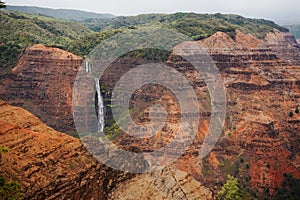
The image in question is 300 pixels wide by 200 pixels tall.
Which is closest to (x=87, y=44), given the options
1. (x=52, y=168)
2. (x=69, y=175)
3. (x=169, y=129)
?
(x=169, y=129)

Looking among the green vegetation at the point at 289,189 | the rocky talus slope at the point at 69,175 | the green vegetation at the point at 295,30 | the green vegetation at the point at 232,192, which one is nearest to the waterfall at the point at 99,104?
the green vegetation at the point at 232,192

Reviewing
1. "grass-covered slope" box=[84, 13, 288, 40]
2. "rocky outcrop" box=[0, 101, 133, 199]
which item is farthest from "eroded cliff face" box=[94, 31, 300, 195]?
"rocky outcrop" box=[0, 101, 133, 199]

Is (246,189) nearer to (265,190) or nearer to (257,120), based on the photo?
(265,190)

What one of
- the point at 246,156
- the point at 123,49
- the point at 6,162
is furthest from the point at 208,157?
the point at 6,162

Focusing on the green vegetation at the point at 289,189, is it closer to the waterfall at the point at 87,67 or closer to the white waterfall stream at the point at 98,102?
the white waterfall stream at the point at 98,102

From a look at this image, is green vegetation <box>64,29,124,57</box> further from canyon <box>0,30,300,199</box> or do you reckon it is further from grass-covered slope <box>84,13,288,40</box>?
grass-covered slope <box>84,13,288,40</box>

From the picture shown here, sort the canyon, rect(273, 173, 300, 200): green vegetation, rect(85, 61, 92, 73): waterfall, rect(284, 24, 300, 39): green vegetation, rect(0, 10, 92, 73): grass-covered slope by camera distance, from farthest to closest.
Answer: rect(284, 24, 300, 39): green vegetation < rect(0, 10, 92, 73): grass-covered slope < rect(85, 61, 92, 73): waterfall < rect(273, 173, 300, 200): green vegetation < the canyon
